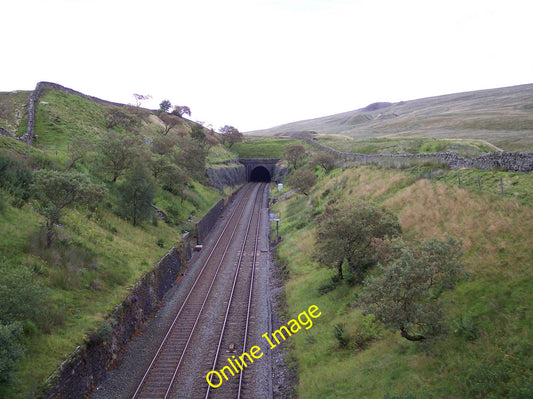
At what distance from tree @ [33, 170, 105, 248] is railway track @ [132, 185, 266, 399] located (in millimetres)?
8327

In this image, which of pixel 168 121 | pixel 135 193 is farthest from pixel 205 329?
pixel 168 121

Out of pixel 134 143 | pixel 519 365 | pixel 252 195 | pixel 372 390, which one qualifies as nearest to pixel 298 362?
pixel 372 390

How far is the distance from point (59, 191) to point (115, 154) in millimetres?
13917

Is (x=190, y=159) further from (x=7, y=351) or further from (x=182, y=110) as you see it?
(x=182, y=110)

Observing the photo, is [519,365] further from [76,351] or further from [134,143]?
[134,143]

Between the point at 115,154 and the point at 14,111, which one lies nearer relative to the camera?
the point at 115,154

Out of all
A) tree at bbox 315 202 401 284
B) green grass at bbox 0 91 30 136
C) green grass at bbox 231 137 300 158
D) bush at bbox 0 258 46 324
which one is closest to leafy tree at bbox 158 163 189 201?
green grass at bbox 0 91 30 136

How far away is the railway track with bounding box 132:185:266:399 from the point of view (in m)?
14.0

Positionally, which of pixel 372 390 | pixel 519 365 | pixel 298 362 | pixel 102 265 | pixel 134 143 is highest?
pixel 134 143

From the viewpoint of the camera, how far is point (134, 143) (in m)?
31.7

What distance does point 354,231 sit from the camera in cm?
1773

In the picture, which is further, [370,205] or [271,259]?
[271,259]

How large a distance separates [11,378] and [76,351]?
2.71 m

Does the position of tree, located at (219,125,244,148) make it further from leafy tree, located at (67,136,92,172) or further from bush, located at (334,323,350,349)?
bush, located at (334,323,350,349)
